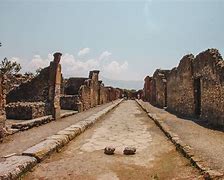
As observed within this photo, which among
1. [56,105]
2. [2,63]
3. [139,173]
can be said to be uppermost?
[2,63]

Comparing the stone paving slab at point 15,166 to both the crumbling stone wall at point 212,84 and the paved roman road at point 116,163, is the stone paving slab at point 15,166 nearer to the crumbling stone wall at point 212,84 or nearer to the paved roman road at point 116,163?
the paved roman road at point 116,163

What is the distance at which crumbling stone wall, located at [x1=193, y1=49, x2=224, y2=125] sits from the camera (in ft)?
30.2

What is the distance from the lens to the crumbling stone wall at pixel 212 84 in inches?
362

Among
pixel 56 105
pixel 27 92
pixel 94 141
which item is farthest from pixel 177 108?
pixel 94 141

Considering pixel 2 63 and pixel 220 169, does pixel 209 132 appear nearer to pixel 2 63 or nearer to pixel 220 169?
pixel 220 169

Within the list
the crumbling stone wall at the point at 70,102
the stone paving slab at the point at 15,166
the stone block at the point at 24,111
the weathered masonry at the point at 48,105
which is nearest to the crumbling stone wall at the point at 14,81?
the crumbling stone wall at the point at 70,102

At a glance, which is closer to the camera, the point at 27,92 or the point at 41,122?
the point at 41,122

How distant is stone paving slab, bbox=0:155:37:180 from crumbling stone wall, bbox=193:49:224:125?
264 inches

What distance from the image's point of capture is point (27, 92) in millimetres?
16766

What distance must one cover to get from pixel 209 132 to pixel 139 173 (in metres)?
4.53

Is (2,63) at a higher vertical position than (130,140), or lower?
higher

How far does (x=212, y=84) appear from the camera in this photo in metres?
10.1

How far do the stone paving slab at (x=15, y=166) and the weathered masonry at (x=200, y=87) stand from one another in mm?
6715

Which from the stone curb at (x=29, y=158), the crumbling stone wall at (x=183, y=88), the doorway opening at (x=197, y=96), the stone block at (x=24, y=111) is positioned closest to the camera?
the stone curb at (x=29, y=158)
